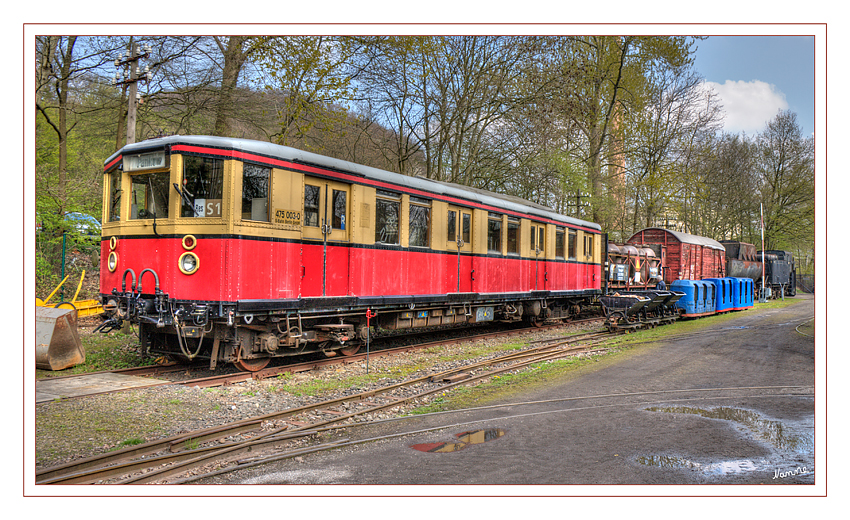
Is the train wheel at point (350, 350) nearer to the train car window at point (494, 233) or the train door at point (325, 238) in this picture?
the train door at point (325, 238)

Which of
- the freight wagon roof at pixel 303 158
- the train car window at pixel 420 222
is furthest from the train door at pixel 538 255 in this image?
the train car window at pixel 420 222

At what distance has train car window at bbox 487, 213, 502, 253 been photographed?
14016 mm

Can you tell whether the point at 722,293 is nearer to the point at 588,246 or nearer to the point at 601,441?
the point at 588,246

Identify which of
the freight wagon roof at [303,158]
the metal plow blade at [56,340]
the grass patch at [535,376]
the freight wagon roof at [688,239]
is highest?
the freight wagon roof at [303,158]

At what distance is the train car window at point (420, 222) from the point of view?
452 inches

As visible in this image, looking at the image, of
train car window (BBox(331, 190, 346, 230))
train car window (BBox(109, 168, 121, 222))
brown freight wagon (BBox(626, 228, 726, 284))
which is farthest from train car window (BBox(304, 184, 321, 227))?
brown freight wagon (BBox(626, 228, 726, 284))

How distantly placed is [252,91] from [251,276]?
943 centimetres

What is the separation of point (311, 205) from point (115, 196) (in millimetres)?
3259

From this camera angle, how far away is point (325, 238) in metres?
9.47

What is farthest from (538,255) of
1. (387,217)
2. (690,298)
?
(690,298)

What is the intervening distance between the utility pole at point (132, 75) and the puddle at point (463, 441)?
978 centimetres

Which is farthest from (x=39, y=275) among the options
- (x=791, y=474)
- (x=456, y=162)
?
(x=791, y=474)

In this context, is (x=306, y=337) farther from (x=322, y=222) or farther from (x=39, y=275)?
(x=39, y=275)

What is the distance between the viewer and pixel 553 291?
1717 cm
